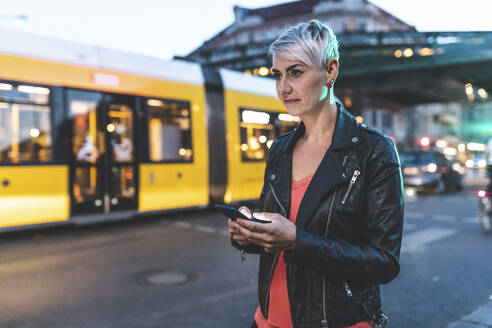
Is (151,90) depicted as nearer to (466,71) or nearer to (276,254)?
(276,254)

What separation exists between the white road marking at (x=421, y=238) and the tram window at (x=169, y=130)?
5037 millimetres

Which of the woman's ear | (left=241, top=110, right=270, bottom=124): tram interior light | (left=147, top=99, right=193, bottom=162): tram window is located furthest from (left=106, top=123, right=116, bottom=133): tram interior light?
the woman's ear

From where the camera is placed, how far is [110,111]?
9047 mm

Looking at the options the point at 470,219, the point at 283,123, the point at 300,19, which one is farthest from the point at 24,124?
the point at 300,19

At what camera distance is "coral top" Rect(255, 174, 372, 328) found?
156 centimetres

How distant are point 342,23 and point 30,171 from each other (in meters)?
59.9

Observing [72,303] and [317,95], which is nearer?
[317,95]

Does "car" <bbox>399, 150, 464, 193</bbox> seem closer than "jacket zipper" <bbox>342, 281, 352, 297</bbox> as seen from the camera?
No

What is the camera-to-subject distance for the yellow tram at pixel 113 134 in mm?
7801

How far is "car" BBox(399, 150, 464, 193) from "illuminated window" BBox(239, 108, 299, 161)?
738 cm

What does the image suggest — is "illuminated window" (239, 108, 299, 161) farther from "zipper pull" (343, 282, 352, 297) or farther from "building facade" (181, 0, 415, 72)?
"building facade" (181, 0, 415, 72)

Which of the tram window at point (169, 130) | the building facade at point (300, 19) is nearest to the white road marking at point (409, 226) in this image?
the tram window at point (169, 130)

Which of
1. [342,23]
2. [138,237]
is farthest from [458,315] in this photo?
[342,23]

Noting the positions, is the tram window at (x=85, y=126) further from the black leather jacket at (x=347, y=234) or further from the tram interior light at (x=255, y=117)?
the black leather jacket at (x=347, y=234)
